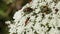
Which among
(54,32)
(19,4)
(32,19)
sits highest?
(19,4)

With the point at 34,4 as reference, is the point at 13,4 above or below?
above

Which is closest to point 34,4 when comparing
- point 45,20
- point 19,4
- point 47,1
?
point 47,1

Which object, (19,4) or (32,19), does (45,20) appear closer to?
(32,19)

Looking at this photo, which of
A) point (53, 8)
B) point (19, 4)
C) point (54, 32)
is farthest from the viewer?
point (19, 4)

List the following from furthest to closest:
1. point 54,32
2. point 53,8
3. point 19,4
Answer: point 19,4 → point 53,8 → point 54,32

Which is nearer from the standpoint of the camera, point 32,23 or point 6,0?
point 32,23

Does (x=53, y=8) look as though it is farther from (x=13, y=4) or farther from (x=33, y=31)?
(x=13, y=4)
